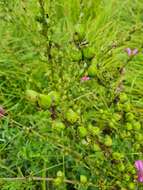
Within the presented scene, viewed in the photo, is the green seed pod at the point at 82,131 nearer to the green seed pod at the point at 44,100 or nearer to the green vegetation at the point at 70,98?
the green vegetation at the point at 70,98

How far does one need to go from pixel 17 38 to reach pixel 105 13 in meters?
0.54

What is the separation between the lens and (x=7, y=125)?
1.90 m

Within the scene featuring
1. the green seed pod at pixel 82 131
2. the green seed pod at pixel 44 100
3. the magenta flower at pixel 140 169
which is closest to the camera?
the green seed pod at pixel 44 100

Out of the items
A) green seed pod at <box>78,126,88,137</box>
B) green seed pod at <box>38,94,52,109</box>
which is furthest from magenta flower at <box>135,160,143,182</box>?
green seed pod at <box>38,94,52,109</box>

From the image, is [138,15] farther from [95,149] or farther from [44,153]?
[95,149]

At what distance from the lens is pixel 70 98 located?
4.16 feet

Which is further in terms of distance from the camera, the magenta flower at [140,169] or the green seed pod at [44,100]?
the magenta flower at [140,169]

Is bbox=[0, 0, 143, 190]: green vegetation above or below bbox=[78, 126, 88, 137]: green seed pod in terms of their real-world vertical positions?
above

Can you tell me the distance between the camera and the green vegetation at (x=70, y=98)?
1.13m

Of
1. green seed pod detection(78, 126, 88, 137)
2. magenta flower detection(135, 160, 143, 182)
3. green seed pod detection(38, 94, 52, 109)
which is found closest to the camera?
green seed pod detection(38, 94, 52, 109)

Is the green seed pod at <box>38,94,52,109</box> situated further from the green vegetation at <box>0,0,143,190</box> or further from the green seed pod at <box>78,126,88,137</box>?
the green seed pod at <box>78,126,88,137</box>

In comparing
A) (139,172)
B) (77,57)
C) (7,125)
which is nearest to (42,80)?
(7,125)

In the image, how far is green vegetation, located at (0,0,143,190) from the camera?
113cm

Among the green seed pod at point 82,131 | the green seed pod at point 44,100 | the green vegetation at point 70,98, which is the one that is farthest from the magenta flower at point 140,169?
the green seed pod at point 44,100
